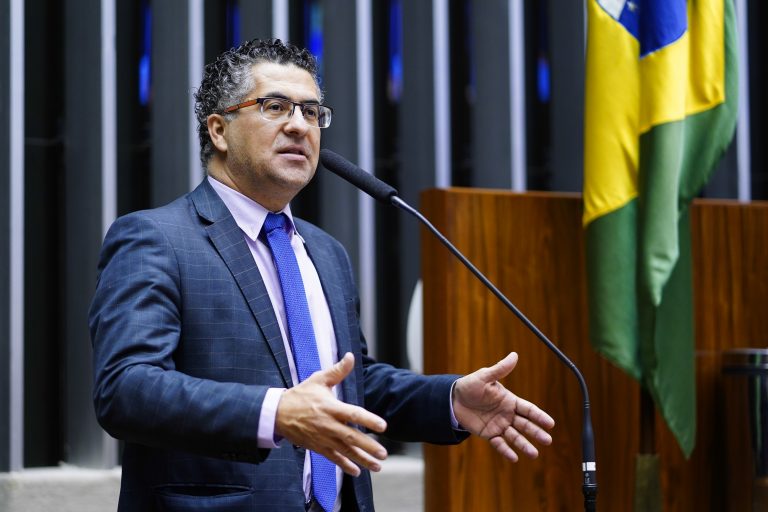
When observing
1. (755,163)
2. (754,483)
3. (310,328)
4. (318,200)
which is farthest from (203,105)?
(755,163)

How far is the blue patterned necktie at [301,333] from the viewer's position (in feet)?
5.92

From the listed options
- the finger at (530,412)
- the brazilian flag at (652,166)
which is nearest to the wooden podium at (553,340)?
the brazilian flag at (652,166)

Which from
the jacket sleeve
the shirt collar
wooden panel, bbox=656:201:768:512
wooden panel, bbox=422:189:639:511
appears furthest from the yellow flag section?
the jacket sleeve

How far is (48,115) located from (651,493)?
7.63ft

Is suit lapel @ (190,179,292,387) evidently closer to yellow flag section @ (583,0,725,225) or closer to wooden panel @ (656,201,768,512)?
yellow flag section @ (583,0,725,225)

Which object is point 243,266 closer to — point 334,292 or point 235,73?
point 334,292

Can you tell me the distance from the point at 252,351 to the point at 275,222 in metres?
0.33

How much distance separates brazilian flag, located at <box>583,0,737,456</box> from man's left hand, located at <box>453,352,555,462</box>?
1.14 meters

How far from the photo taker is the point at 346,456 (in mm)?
1422

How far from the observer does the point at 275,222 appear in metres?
1.97

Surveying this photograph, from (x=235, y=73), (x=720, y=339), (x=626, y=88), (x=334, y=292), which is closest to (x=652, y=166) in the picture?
(x=626, y=88)

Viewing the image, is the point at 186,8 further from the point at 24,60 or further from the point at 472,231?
the point at 472,231

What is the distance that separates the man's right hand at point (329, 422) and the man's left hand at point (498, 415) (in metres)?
0.43

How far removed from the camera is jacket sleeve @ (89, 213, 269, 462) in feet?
4.82
